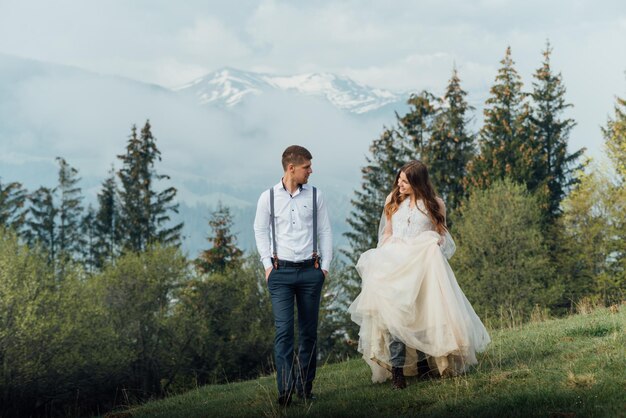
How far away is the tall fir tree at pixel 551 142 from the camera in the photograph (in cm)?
5528

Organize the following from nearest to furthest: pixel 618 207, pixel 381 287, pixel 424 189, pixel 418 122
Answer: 1. pixel 381 287
2. pixel 424 189
3. pixel 618 207
4. pixel 418 122

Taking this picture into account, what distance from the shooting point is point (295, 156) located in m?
8.48

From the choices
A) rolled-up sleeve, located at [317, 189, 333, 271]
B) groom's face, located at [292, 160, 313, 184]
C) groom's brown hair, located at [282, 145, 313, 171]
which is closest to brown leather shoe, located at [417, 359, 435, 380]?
rolled-up sleeve, located at [317, 189, 333, 271]

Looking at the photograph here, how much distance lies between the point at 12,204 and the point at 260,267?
27816 mm

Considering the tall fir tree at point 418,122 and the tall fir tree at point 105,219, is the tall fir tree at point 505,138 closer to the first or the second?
the tall fir tree at point 418,122

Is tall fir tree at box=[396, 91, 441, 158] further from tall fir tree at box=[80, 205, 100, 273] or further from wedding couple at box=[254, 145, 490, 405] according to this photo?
wedding couple at box=[254, 145, 490, 405]

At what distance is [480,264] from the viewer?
1927 inches

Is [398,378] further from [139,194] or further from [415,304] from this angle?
[139,194]

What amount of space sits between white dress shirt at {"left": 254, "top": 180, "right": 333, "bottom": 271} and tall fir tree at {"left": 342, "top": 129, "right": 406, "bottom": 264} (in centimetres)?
4721

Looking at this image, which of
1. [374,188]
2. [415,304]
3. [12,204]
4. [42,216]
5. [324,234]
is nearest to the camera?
[324,234]

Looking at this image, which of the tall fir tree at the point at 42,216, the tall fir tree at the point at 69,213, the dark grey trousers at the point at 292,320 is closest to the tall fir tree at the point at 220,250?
the tall fir tree at the point at 69,213

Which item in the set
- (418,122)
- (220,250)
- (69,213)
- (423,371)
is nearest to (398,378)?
(423,371)

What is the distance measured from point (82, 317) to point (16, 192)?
1335 inches

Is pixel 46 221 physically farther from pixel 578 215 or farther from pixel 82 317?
pixel 578 215
